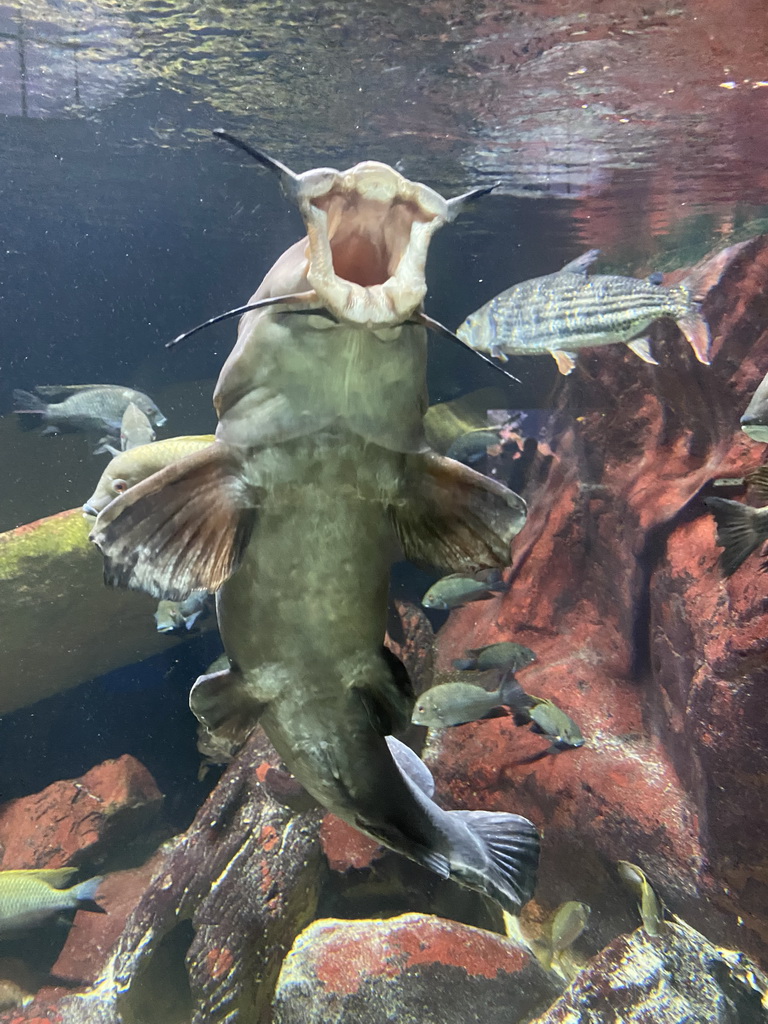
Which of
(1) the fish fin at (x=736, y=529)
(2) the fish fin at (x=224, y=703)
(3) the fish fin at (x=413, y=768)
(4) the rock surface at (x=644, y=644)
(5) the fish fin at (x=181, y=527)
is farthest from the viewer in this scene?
(4) the rock surface at (x=644, y=644)

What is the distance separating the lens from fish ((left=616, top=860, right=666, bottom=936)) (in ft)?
12.7

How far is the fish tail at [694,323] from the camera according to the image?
5.25 m

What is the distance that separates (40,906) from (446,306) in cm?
1096

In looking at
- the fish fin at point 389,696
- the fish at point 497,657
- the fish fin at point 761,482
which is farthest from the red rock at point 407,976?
the fish fin at point 761,482

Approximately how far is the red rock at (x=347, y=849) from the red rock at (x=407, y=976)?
608mm

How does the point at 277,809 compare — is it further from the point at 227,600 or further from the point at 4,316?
the point at 4,316

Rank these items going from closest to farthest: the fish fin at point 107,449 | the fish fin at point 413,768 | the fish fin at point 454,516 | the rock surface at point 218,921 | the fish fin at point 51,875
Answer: the fish fin at point 454,516 < the fish fin at point 413,768 < the rock surface at point 218,921 < the fish fin at point 51,875 < the fish fin at point 107,449

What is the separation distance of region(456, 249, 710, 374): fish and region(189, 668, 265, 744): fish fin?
15.0ft

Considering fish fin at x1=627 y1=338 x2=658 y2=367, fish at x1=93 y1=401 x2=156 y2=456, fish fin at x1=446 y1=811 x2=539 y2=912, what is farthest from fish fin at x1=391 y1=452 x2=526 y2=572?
fish at x1=93 y1=401 x2=156 y2=456

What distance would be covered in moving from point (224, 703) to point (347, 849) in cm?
293

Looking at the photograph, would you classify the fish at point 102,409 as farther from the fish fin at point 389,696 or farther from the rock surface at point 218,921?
the fish fin at point 389,696

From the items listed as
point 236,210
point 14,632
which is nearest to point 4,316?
point 236,210

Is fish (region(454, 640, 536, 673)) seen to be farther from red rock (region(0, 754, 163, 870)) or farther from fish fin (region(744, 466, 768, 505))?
red rock (region(0, 754, 163, 870))

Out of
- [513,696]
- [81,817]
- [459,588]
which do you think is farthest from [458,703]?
[81,817]
